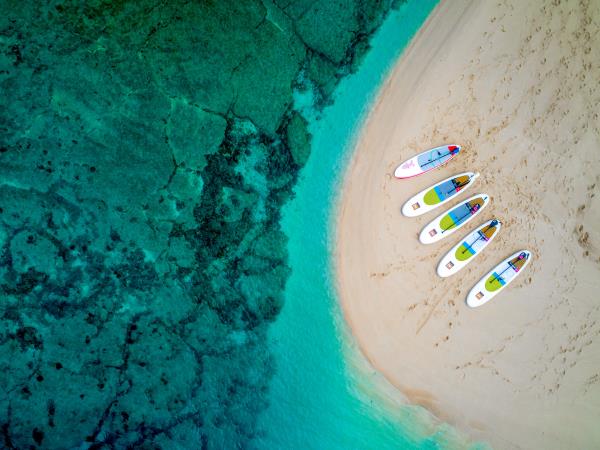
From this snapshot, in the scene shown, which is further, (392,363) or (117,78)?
(392,363)

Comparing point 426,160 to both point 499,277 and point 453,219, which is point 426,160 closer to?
point 453,219

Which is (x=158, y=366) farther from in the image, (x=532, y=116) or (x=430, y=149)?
(x=532, y=116)

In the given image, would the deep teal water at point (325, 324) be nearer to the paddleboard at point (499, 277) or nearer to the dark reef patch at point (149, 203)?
the dark reef patch at point (149, 203)

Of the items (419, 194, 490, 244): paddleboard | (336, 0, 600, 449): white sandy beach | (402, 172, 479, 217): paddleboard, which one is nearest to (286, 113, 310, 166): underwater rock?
(336, 0, 600, 449): white sandy beach

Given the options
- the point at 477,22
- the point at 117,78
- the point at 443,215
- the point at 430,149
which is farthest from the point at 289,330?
the point at 477,22

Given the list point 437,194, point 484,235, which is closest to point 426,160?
point 437,194

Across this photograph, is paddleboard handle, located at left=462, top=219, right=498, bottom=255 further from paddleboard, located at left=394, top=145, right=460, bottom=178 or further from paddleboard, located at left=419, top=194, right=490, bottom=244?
paddleboard, located at left=394, top=145, right=460, bottom=178

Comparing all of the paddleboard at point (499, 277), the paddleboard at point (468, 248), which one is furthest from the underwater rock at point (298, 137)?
the paddleboard at point (499, 277)
